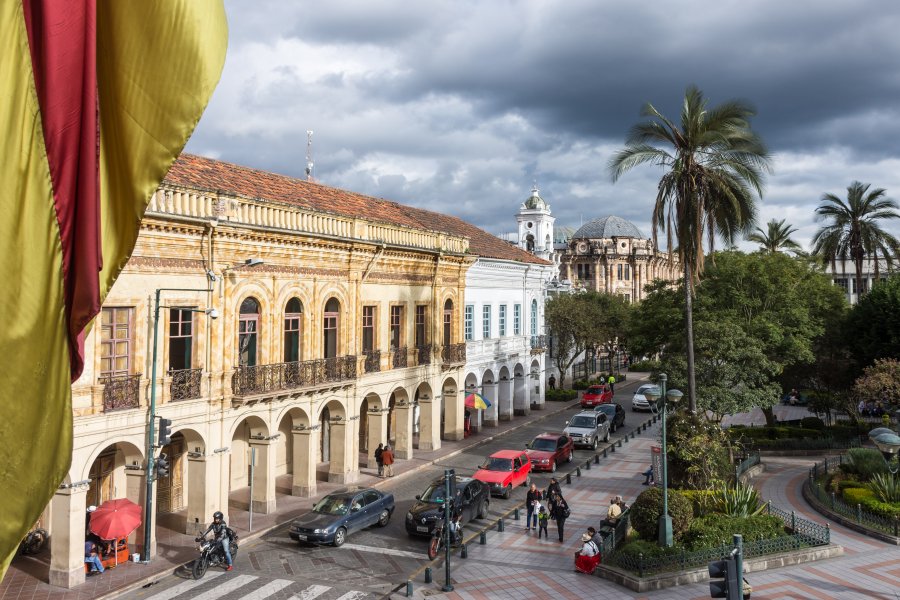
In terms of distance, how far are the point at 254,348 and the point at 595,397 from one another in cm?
3046

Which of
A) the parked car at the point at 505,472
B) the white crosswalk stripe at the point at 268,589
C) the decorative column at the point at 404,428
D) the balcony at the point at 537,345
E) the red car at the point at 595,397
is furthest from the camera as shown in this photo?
the red car at the point at 595,397

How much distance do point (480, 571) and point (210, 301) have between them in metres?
11.3

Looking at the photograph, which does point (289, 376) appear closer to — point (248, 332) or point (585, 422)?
point (248, 332)

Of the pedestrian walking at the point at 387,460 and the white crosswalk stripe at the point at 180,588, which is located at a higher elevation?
the pedestrian walking at the point at 387,460

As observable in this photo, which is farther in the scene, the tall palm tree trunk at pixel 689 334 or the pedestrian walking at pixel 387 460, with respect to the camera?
the pedestrian walking at pixel 387 460

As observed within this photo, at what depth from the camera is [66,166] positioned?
3059 millimetres

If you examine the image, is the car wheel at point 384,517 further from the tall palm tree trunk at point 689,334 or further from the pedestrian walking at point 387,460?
the tall palm tree trunk at point 689,334

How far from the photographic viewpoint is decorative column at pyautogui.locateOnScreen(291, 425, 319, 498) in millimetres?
25438

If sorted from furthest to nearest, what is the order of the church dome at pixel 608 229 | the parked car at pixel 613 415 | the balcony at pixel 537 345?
the church dome at pixel 608 229 < the balcony at pixel 537 345 < the parked car at pixel 613 415

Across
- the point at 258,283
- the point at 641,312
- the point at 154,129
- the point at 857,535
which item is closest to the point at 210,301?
the point at 258,283

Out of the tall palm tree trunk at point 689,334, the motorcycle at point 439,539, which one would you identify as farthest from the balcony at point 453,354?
the motorcycle at point 439,539

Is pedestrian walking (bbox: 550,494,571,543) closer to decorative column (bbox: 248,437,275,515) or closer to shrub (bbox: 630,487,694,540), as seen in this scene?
shrub (bbox: 630,487,694,540)

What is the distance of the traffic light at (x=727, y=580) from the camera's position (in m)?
10.3

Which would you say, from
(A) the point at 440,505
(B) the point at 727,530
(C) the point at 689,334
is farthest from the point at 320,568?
Answer: (C) the point at 689,334
